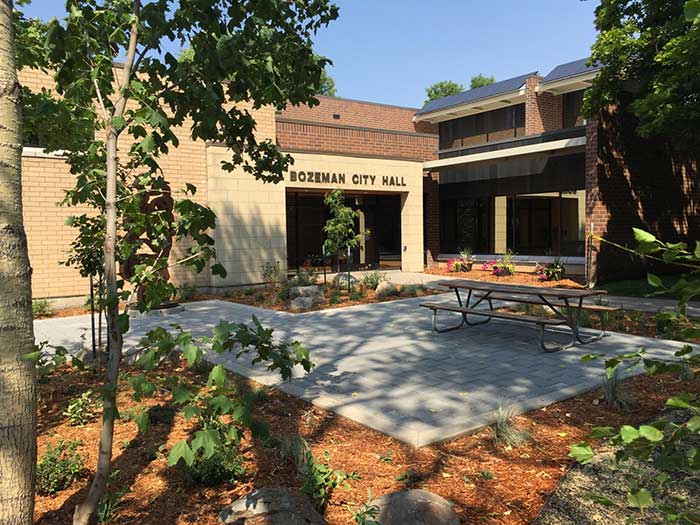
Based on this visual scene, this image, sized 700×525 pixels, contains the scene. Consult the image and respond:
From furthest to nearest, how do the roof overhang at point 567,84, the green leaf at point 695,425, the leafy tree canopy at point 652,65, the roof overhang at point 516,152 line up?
the roof overhang at point 567,84 < the roof overhang at point 516,152 < the leafy tree canopy at point 652,65 < the green leaf at point 695,425

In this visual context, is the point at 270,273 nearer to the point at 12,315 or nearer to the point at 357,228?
the point at 357,228

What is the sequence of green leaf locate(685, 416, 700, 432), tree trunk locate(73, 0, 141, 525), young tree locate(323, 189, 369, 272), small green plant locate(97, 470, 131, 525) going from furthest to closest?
young tree locate(323, 189, 369, 272), small green plant locate(97, 470, 131, 525), tree trunk locate(73, 0, 141, 525), green leaf locate(685, 416, 700, 432)

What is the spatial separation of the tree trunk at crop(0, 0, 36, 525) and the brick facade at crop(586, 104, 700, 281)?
1427 centimetres

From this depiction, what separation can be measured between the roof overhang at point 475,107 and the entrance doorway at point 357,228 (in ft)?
27.5

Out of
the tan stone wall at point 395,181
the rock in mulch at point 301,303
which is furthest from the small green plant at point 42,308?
the tan stone wall at point 395,181

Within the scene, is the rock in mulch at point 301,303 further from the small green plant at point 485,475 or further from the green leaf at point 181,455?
the green leaf at point 181,455

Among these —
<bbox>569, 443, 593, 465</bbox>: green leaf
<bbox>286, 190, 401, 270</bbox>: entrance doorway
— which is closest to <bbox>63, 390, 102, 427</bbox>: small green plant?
<bbox>569, 443, 593, 465</bbox>: green leaf

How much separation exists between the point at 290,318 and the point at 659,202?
12.2 m

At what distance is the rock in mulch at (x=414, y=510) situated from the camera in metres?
2.85

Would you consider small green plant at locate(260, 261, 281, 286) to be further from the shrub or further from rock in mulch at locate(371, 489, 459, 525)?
rock in mulch at locate(371, 489, 459, 525)

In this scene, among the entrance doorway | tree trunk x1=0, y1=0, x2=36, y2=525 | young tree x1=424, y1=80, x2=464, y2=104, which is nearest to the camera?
tree trunk x1=0, y1=0, x2=36, y2=525

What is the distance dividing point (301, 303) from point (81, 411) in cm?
755

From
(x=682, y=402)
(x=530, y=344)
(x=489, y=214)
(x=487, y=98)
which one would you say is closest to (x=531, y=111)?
(x=487, y=98)

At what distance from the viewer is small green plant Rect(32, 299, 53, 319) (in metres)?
11.9
